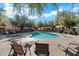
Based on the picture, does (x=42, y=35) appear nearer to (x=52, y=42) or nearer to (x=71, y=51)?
(x=52, y=42)

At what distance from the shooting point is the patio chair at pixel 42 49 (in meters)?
1.76

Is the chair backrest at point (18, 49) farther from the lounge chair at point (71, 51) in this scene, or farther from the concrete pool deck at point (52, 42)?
the lounge chair at point (71, 51)

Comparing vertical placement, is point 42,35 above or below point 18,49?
above

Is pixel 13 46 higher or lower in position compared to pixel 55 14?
lower

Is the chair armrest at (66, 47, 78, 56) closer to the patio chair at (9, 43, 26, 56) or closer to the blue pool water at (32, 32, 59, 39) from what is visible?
the blue pool water at (32, 32, 59, 39)

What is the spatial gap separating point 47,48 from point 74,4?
1.68 ft

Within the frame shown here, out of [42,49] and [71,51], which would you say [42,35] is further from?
[71,51]

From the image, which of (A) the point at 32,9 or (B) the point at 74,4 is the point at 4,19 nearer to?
(A) the point at 32,9

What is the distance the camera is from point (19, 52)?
1776mm

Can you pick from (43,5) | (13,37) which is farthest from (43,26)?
(13,37)

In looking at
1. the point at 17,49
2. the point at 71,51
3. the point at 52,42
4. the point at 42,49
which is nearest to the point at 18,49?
the point at 17,49

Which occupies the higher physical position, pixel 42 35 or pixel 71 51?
pixel 42 35

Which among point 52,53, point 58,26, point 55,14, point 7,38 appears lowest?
point 52,53

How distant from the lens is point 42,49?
1.76 metres
